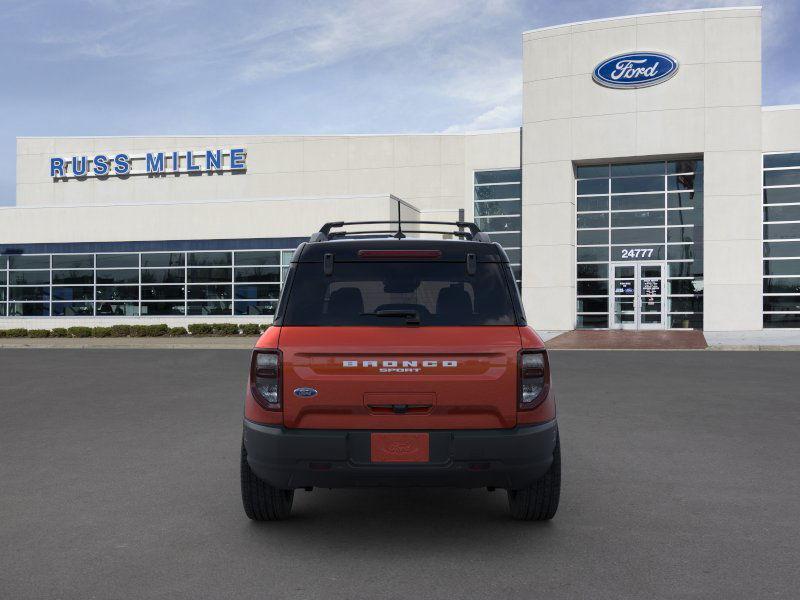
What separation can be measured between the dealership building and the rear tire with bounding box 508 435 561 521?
26.3 metres

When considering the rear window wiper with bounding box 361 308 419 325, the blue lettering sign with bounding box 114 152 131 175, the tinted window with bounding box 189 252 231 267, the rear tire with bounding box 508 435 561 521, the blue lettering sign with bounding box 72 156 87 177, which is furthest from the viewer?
the blue lettering sign with bounding box 72 156 87 177

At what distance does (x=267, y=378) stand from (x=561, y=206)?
2785cm

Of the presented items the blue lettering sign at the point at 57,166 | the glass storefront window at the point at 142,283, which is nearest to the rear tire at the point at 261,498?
the glass storefront window at the point at 142,283

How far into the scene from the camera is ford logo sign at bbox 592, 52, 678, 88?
2946 cm

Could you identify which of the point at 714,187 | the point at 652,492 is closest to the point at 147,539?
the point at 652,492

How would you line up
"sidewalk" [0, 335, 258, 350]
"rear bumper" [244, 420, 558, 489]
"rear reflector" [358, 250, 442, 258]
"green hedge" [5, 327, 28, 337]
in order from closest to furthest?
"rear bumper" [244, 420, 558, 489]
"rear reflector" [358, 250, 442, 258]
"sidewalk" [0, 335, 258, 350]
"green hedge" [5, 327, 28, 337]

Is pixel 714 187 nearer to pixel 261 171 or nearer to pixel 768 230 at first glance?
pixel 768 230

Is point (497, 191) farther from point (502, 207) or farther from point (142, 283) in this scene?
point (142, 283)

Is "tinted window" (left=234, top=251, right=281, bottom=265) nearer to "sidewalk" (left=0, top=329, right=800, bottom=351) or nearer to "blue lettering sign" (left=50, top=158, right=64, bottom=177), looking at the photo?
"sidewalk" (left=0, top=329, right=800, bottom=351)

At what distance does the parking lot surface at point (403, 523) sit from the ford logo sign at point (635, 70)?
22.5 meters

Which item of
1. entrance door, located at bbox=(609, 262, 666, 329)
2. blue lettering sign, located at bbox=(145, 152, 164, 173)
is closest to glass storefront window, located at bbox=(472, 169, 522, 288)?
entrance door, located at bbox=(609, 262, 666, 329)

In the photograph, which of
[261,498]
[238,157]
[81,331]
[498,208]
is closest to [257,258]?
[238,157]

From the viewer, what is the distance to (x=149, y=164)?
127 ft

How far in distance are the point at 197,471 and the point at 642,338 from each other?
21132mm
